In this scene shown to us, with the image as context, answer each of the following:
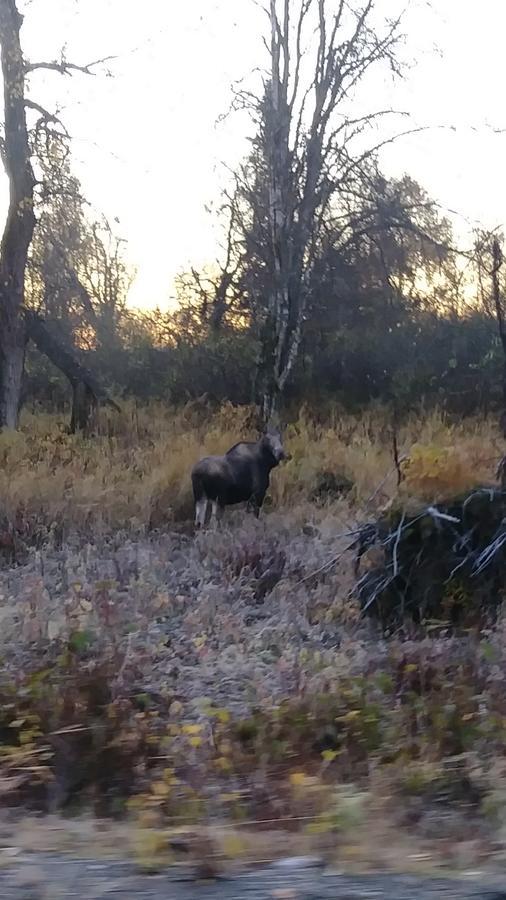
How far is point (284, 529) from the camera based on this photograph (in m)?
12.5

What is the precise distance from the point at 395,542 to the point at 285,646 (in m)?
1.49

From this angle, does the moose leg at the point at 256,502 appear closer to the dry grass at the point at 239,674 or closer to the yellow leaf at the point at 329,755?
the dry grass at the point at 239,674

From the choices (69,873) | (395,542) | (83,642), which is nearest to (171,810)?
(69,873)

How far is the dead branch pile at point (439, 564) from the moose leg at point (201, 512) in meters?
3.89

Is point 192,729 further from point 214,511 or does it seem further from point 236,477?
point 236,477

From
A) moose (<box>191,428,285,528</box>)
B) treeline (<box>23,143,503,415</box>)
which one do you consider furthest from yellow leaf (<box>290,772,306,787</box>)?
treeline (<box>23,143,503,415</box>)

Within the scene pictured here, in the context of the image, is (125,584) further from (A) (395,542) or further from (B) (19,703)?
(B) (19,703)

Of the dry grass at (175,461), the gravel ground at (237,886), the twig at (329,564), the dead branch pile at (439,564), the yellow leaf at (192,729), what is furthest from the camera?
the dry grass at (175,461)

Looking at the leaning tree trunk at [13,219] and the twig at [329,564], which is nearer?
the twig at [329,564]

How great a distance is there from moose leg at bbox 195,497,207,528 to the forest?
23 cm

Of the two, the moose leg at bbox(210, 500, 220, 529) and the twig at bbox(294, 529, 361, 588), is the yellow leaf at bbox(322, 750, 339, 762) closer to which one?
the twig at bbox(294, 529, 361, 588)

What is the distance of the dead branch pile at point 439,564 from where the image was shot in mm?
8969

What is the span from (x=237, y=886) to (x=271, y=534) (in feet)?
28.6

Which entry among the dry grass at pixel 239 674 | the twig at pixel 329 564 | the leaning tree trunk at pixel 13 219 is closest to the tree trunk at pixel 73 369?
the leaning tree trunk at pixel 13 219
